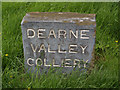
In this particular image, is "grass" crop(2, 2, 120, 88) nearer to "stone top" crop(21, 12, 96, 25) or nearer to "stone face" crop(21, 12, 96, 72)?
"stone face" crop(21, 12, 96, 72)

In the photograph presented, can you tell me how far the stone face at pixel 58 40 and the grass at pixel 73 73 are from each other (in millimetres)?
195

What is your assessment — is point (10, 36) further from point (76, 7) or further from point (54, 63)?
point (76, 7)

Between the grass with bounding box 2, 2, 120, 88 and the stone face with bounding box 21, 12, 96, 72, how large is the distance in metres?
0.19

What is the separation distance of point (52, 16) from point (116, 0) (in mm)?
2185

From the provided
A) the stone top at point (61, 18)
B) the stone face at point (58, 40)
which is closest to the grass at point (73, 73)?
the stone face at point (58, 40)

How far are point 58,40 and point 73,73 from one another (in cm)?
45

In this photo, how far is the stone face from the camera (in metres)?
2.78

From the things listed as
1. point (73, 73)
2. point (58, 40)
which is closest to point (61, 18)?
point (58, 40)

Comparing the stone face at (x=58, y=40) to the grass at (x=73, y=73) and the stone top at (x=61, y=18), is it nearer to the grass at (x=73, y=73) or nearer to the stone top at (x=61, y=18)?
the stone top at (x=61, y=18)

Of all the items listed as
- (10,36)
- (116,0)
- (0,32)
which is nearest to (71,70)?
(10,36)

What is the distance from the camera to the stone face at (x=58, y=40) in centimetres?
278

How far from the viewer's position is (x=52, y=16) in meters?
2.94

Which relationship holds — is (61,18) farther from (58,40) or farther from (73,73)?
(73,73)

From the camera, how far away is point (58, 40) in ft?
9.39
